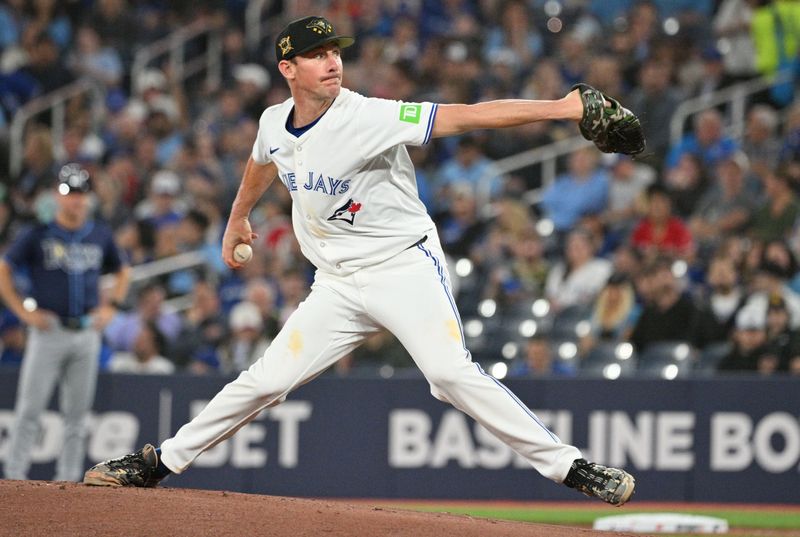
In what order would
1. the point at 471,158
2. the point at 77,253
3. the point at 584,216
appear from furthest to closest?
the point at 471,158, the point at 584,216, the point at 77,253

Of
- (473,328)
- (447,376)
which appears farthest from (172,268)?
(447,376)

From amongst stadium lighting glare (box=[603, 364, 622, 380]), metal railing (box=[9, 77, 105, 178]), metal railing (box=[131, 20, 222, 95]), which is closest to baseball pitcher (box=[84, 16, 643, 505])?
stadium lighting glare (box=[603, 364, 622, 380])

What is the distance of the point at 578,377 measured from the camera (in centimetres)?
1057

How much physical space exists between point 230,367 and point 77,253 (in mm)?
2210

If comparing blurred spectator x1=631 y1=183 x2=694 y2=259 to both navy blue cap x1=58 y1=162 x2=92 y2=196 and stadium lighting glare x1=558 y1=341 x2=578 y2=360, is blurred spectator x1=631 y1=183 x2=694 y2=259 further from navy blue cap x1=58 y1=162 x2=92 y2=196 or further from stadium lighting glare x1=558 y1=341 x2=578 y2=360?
navy blue cap x1=58 y1=162 x2=92 y2=196

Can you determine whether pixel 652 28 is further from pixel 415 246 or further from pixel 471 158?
pixel 415 246

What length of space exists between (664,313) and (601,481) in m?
5.54

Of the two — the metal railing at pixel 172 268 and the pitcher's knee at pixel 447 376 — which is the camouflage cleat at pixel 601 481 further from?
the metal railing at pixel 172 268

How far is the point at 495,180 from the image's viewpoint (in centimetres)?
1351

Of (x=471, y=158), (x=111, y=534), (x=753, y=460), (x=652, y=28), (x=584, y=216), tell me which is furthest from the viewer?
(x=652, y=28)

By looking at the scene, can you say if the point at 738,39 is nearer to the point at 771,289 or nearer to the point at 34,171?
the point at 771,289

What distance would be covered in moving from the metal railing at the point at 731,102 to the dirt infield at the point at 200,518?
8187mm

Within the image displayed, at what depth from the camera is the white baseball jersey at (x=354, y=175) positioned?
18.6ft

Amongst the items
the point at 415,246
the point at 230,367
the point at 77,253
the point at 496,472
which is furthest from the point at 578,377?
the point at 415,246
